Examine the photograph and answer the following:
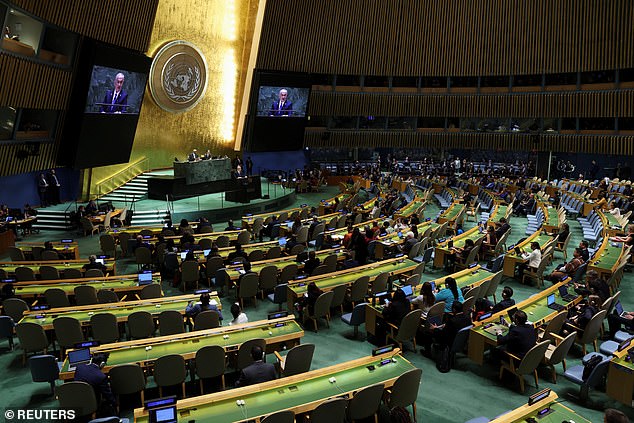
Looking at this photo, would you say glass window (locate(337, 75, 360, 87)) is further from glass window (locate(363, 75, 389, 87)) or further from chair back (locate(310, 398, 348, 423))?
chair back (locate(310, 398, 348, 423))

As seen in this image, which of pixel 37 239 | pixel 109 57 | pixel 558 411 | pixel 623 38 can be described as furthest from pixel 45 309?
pixel 623 38

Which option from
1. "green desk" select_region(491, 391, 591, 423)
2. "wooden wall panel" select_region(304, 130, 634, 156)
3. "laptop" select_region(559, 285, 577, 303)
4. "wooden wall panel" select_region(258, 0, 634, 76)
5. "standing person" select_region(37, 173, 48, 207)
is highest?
"wooden wall panel" select_region(258, 0, 634, 76)

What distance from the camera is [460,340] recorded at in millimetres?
7461

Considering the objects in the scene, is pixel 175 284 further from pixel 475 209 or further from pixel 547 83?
pixel 547 83

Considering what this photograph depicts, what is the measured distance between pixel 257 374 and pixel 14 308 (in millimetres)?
4974

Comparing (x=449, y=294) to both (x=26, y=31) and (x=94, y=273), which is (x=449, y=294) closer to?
(x=94, y=273)

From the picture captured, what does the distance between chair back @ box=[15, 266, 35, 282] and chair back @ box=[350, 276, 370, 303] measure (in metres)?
6.83

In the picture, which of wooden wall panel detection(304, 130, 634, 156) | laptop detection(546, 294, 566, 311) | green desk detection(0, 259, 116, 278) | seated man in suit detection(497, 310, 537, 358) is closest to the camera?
seated man in suit detection(497, 310, 537, 358)

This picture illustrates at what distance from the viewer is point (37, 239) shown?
16.3 meters

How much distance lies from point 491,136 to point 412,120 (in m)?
5.22

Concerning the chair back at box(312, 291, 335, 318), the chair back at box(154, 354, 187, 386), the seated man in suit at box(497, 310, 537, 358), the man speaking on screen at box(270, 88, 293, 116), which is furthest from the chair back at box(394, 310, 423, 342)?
the man speaking on screen at box(270, 88, 293, 116)

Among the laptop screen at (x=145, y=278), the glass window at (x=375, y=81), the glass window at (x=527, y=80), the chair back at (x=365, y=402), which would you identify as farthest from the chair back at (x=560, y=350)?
the glass window at (x=375, y=81)

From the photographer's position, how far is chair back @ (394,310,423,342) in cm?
775

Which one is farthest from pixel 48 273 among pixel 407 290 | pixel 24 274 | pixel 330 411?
pixel 330 411
